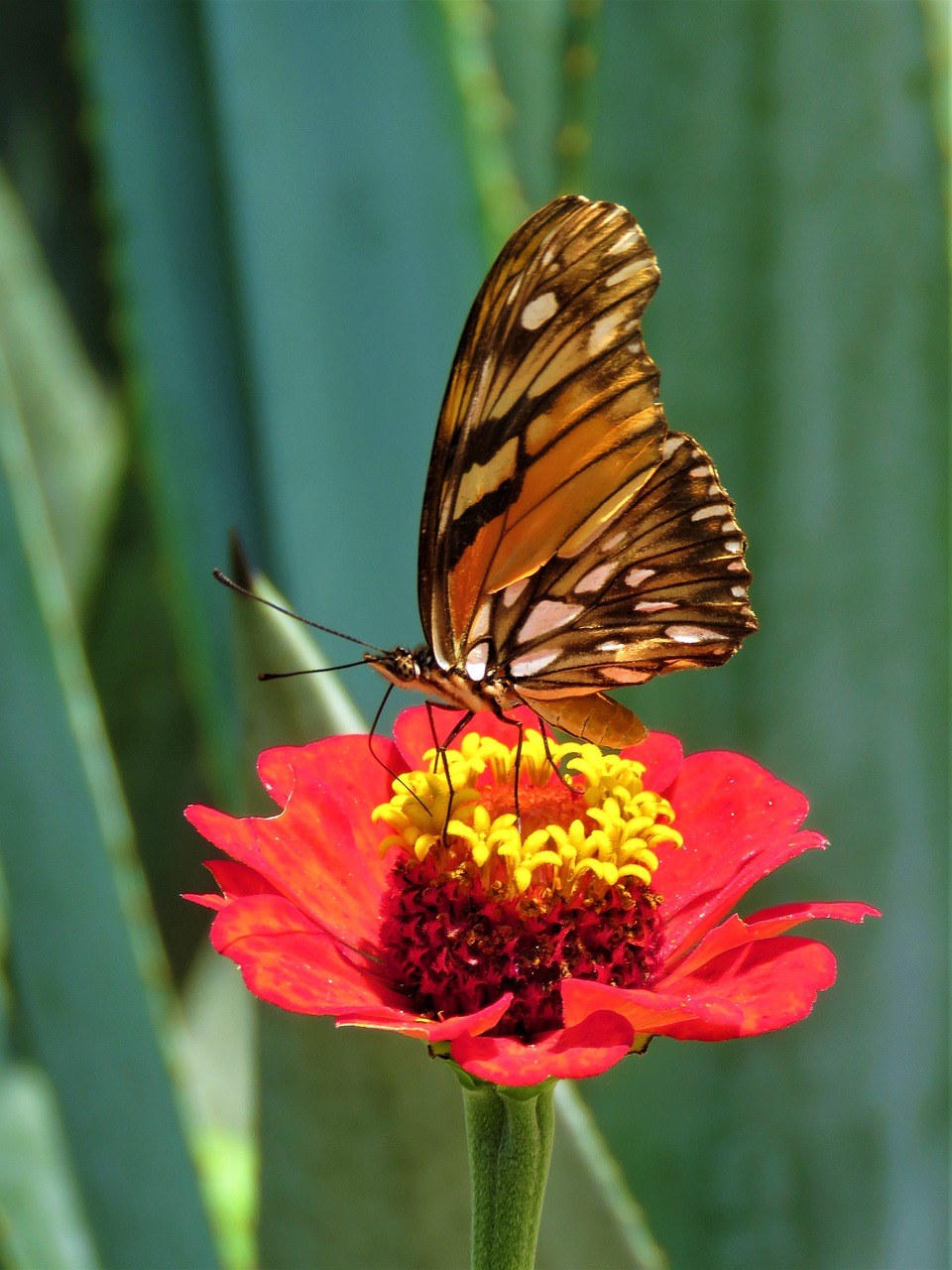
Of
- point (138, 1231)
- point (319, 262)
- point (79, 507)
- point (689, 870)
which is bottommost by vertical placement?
point (138, 1231)

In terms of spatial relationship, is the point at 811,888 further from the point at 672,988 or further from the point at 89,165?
the point at 89,165

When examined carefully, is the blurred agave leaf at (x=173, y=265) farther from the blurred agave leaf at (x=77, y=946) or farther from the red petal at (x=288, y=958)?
the red petal at (x=288, y=958)

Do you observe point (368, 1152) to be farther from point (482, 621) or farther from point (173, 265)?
point (173, 265)

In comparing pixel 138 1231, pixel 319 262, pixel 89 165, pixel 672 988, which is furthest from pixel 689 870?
pixel 89 165

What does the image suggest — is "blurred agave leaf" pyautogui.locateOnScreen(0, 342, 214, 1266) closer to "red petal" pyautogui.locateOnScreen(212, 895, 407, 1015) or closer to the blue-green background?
the blue-green background

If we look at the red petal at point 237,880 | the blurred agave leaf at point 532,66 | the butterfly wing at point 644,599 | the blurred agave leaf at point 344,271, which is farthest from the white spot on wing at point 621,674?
the blurred agave leaf at point 532,66

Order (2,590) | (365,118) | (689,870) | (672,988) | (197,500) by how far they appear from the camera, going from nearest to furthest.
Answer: (672,988)
(689,870)
(2,590)
(365,118)
(197,500)
